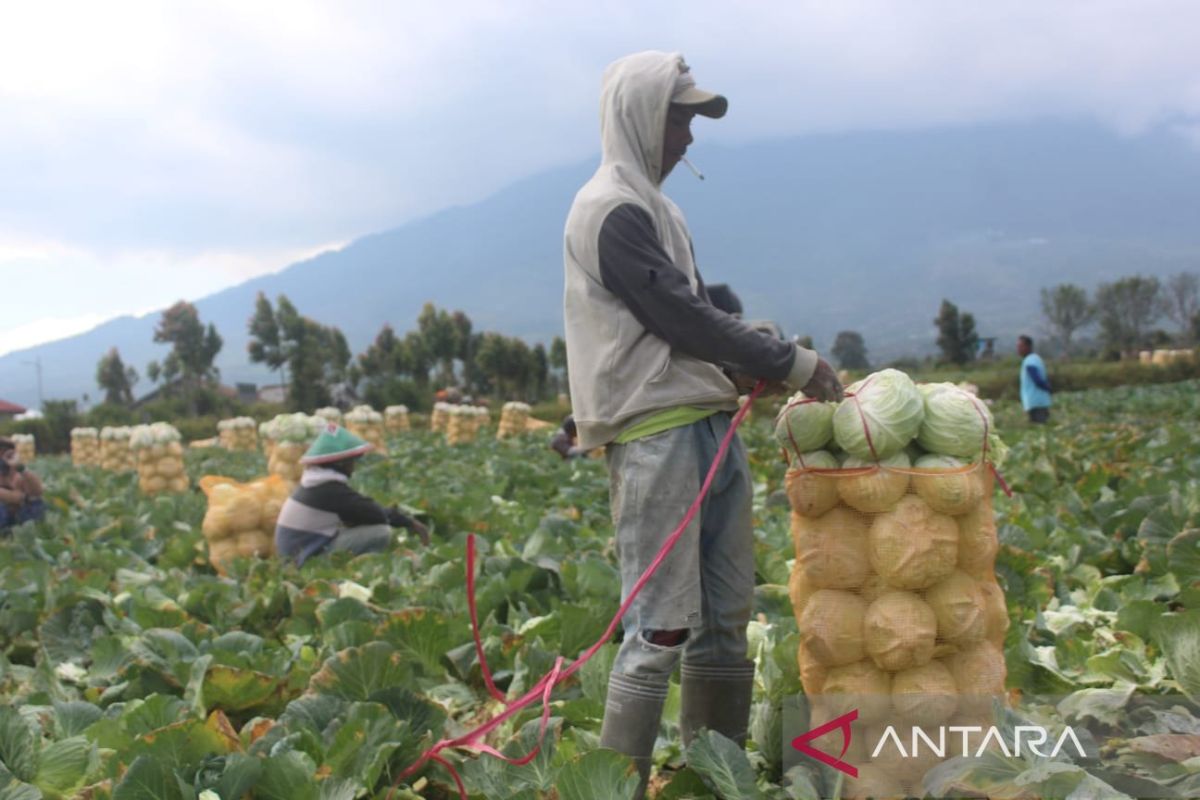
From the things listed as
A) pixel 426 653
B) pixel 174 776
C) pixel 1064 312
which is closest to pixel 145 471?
pixel 426 653

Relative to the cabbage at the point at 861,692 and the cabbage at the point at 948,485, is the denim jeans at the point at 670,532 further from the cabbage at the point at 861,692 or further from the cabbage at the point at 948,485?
the cabbage at the point at 948,485

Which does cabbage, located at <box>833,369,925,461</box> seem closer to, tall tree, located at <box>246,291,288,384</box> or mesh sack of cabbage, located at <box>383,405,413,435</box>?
mesh sack of cabbage, located at <box>383,405,413,435</box>

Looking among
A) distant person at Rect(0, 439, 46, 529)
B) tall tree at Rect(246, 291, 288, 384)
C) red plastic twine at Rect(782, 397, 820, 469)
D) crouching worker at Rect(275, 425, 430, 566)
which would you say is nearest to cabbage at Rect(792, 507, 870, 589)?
red plastic twine at Rect(782, 397, 820, 469)

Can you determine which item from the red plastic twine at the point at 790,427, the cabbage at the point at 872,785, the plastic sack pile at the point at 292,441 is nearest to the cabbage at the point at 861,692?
the cabbage at the point at 872,785

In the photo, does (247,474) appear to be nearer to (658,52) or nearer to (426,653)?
(426,653)

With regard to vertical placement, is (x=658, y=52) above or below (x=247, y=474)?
above

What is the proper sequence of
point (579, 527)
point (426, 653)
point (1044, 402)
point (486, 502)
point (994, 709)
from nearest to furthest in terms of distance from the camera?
1. point (994, 709)
2. point (426, 653)
3. point (579, 527)
4. point (486, 502)
5. point (1044, 402)

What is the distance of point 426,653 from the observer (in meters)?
3.62

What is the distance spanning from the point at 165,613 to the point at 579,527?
8.92ft

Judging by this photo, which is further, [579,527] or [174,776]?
[579,527]

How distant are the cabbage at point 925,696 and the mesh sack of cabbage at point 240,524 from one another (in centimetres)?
504

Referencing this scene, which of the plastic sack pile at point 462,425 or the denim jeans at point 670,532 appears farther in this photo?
the plastic sack pile at point 462,425

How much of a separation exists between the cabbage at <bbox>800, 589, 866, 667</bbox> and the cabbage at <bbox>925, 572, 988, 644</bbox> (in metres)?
0.19

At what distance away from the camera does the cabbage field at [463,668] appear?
2436 mm
